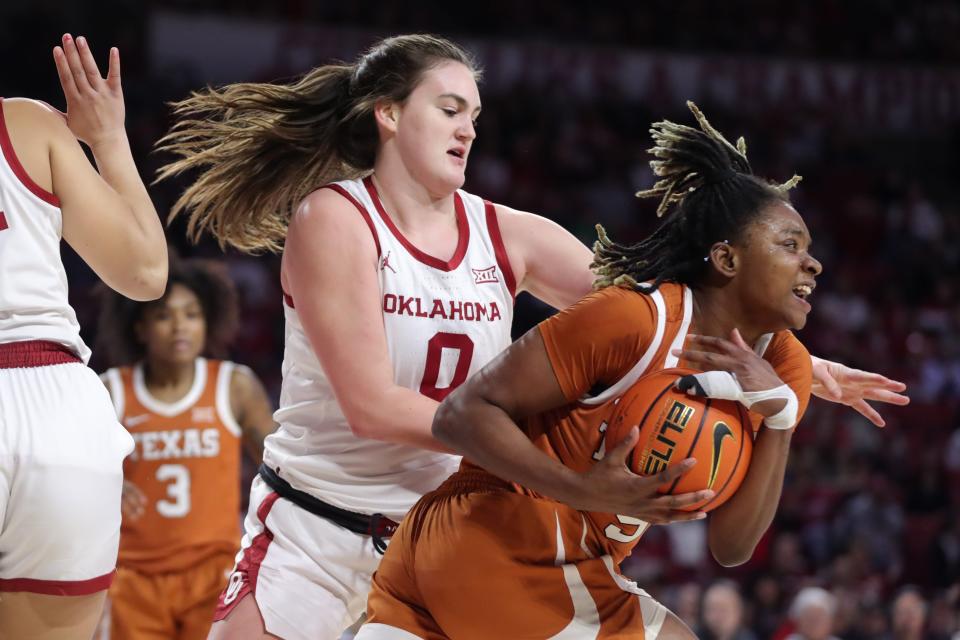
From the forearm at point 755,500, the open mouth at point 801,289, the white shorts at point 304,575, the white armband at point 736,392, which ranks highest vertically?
the open mouth at point 801,289

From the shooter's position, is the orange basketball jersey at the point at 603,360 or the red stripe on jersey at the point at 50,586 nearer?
the red stripe on jersey at the point at 50,586

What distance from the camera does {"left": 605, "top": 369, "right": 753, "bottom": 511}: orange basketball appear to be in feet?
8.52

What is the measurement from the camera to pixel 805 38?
15.3m

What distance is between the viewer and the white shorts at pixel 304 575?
3.30 meters

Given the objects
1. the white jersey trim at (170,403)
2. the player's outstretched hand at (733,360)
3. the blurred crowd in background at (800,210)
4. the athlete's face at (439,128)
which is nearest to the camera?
the player's outstretched hand at (733,360)

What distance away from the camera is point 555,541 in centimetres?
279

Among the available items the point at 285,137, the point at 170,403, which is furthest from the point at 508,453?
the point at 170,403

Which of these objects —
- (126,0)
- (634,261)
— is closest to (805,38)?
(126,0)

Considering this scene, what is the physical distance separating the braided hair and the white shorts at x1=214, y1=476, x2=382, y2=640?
3.28 ft

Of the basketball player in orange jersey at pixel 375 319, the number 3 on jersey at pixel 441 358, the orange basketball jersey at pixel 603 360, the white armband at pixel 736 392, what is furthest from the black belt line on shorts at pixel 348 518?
the white armband at pixel 736 392

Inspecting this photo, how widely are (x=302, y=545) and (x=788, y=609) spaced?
5.49 meters

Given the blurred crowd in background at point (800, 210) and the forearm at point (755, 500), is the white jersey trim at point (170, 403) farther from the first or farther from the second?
the forearm at point (755, 500)

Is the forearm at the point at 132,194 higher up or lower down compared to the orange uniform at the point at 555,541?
higher up

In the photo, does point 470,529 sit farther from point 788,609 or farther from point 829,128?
point 829,128
